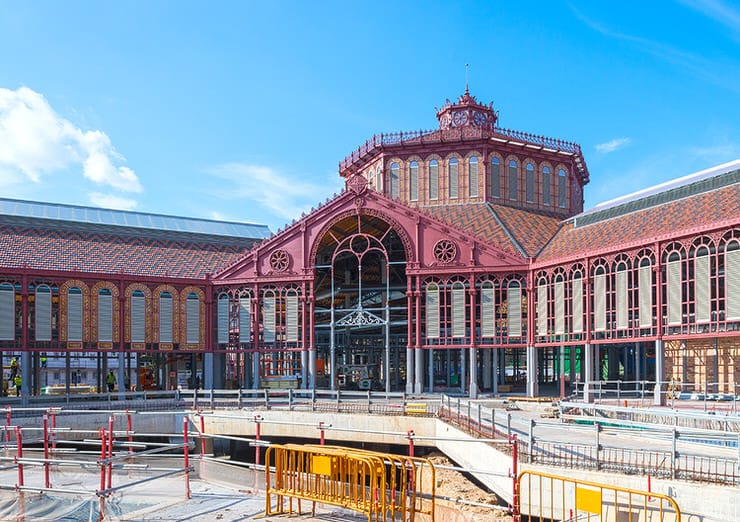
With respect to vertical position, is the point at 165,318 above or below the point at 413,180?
below

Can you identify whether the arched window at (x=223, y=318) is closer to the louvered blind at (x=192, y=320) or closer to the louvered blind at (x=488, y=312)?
the louvered blind at (x=192, y=320)

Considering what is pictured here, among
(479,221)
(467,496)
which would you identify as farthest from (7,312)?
(467,496)

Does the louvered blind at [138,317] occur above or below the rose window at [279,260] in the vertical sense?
below

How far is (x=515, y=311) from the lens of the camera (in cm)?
4259

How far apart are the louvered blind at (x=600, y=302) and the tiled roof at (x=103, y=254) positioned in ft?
76.1

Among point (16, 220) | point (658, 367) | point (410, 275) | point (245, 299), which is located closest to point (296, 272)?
point (245, 299)

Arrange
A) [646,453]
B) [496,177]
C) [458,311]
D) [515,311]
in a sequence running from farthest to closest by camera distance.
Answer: [496,177] → [458,311] → [515,311] → [646,453]

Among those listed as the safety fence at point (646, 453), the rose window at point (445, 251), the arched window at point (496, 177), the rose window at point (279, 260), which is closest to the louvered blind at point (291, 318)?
the rose window at point (279, 260)

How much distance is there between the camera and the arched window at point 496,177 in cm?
5200

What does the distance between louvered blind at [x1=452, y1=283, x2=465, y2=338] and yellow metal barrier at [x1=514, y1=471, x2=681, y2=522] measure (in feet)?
78.7

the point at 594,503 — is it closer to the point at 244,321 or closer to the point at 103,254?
the point at 244,321

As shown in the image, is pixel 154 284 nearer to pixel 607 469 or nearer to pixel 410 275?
pixel 410 275

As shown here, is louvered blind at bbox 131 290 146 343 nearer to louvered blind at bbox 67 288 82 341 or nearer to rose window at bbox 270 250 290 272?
louvered blind at bbox 67 288 82 341

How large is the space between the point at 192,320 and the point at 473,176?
20.8 m
